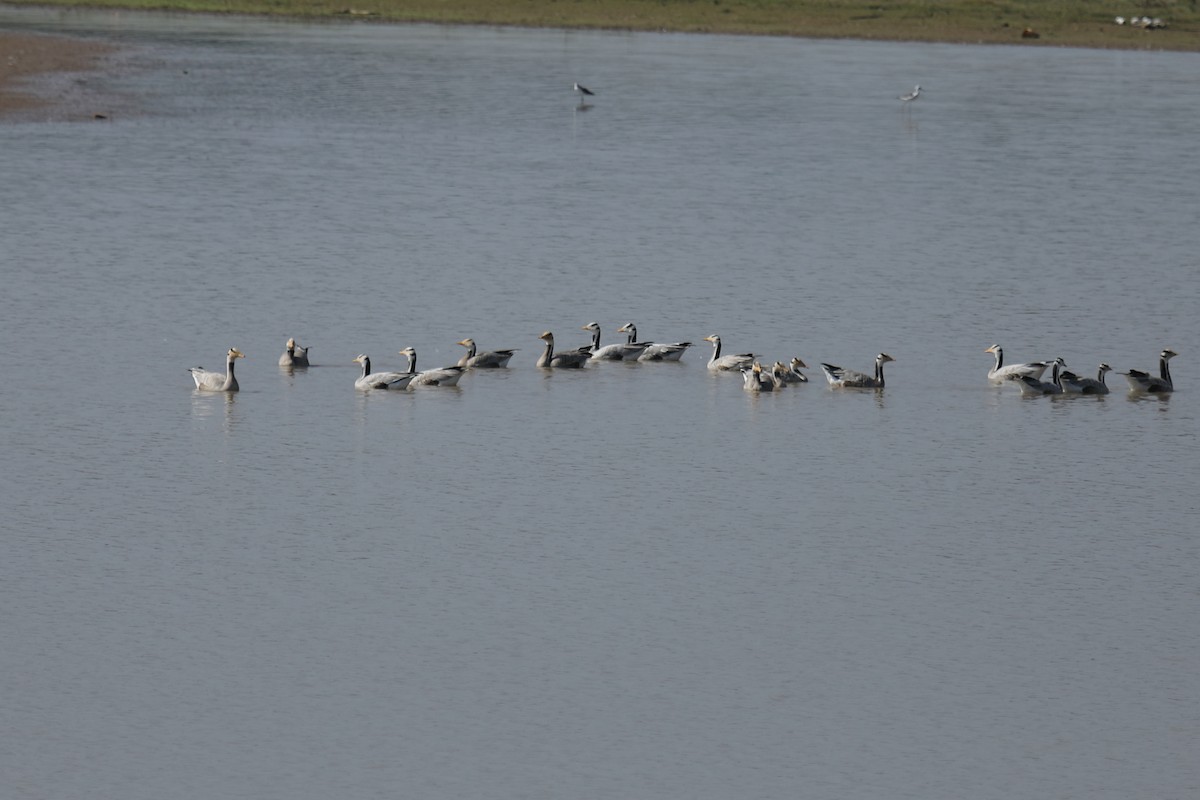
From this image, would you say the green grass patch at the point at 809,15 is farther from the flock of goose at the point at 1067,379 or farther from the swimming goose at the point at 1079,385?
the swimming goose at the point at 1079,385

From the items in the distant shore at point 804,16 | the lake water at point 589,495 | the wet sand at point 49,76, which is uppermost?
the distant shore at point 804,16

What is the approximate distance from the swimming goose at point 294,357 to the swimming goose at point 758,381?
490cm

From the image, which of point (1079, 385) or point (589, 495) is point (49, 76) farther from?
point (589, 495)

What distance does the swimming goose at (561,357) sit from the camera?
73.0ft

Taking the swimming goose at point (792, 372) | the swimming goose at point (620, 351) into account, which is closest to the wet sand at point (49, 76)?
the swimming goose at point (620, 351)

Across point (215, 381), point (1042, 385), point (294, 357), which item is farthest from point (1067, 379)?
point (215, 381)

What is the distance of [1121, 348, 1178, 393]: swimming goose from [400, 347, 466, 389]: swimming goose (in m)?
7.28

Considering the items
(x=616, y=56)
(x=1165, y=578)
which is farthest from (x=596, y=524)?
(x=616, y=56)

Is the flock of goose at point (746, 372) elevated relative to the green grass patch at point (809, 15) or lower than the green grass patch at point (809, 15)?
lower

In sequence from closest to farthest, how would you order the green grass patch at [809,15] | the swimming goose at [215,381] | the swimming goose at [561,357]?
the swimming goose at [215,381] → the swimming goose at [561,357] → the green grass patch at [809,15]

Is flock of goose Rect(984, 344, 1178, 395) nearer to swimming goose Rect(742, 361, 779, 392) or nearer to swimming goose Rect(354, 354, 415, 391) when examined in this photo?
swimming goose Rect(742, 361, 779, 392)

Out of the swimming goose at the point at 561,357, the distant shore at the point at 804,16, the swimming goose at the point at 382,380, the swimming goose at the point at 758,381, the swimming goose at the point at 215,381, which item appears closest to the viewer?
the swimming goose at the point at 215,381

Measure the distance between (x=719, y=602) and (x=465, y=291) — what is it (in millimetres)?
12852

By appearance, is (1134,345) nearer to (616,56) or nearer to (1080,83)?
(1080,83)
